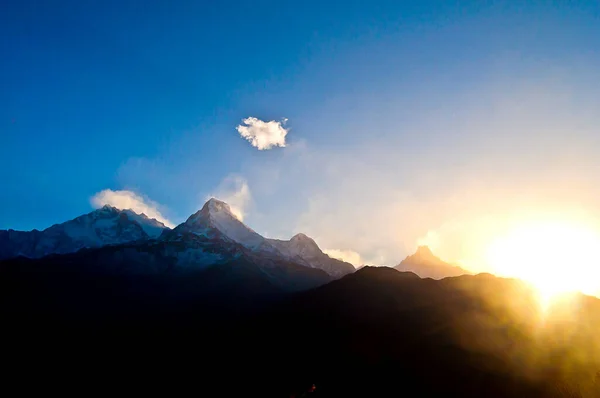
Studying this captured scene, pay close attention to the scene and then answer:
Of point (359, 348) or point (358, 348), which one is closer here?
point (359, 348)

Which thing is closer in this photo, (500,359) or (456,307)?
(500,359)

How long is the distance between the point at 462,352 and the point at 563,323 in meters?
48.5

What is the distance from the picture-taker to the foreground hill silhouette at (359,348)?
87812 millimetres

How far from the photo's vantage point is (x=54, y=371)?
14362 cm

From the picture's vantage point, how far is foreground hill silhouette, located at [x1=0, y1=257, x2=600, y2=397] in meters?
87.8

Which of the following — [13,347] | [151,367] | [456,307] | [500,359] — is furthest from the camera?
[13,347]

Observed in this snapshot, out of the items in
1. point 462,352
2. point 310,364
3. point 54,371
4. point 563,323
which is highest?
point 563,323

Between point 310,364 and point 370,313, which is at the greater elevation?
point 370,313

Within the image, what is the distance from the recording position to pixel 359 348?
111 metres

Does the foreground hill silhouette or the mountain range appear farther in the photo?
the foreground hill silhouette

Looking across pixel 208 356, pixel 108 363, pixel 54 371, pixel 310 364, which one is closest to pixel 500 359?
pixel 310 364

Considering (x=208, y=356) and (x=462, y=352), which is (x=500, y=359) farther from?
(x=208, y=356)

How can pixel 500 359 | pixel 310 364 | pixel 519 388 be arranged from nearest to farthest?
pixel 519 388 < pixel 500 359 < pixel 310 364

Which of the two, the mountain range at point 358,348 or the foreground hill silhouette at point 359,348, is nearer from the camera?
the mountain range at point 358,348
